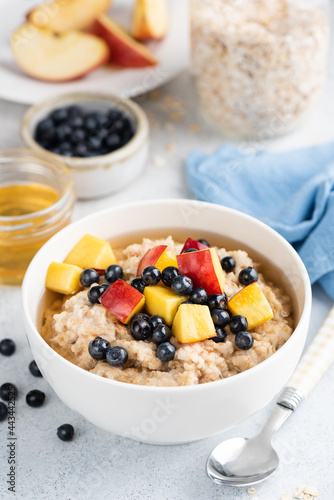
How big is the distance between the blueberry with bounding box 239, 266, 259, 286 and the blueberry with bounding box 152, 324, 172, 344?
252mm

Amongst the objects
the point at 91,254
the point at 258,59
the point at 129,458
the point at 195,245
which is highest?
the point at 258,59

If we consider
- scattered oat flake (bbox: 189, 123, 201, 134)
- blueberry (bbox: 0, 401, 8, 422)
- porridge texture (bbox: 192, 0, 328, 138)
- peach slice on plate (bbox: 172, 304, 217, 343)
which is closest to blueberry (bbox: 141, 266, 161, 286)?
peach slice on plate (bbox: 172, 304, 217, 343)

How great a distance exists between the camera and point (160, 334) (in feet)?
4.11

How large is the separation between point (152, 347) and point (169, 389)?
0.17 meters

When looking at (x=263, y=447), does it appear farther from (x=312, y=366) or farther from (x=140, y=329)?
(x=140, y=329)

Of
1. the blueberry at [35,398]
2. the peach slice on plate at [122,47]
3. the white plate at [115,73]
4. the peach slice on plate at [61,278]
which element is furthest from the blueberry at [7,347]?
the peach slice on plate at [122,47]

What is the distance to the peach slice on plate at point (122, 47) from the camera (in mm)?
2490

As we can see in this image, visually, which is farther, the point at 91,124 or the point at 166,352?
the point at 91,124

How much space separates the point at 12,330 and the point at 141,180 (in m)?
0.81

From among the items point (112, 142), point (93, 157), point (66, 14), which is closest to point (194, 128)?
point (112, 142)

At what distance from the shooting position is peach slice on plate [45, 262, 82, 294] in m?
1.42

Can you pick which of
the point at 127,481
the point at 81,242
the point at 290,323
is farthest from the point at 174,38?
the point at 127,481

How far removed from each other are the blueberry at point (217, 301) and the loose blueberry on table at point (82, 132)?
3.35ft

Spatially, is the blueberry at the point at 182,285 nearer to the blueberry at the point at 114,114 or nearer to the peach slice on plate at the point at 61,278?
the peach slice on plate at the point at 61,278
